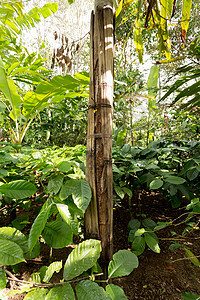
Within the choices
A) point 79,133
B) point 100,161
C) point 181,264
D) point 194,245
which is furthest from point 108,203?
point 79,133

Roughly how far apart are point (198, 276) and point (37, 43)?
29.2ft

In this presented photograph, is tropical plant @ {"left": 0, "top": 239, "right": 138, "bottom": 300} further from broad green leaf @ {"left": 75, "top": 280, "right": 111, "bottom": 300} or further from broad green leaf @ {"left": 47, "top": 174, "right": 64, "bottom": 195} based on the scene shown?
broad green leaf @ {"left": 47, "top": 174, "right": 64, "bottom": 195}

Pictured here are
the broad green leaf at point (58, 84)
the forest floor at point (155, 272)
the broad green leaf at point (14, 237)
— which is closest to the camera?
the broad green leaf at point (14, 237)

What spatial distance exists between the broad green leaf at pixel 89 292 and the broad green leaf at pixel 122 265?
0.07 metres

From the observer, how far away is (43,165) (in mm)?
627

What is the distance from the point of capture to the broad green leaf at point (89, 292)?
0.37 meters

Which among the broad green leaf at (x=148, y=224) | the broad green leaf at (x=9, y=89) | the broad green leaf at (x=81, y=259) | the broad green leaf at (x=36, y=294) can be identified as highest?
the broad green leaf at (x=9, y=89)

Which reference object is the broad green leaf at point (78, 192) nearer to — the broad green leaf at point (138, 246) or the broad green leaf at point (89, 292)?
the broad green leaf at point (89, 292)

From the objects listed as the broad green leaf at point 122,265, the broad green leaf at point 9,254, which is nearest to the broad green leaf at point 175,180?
the broad green leaf at point 122,265

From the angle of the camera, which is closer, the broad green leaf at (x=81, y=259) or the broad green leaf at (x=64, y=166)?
the broad green leaf at (x=81, y=259)

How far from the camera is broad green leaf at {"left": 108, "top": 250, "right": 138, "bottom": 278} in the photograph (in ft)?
1.45

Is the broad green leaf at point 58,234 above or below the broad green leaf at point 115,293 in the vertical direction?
above

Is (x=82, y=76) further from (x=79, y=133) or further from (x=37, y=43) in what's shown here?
(x=37, y=43)

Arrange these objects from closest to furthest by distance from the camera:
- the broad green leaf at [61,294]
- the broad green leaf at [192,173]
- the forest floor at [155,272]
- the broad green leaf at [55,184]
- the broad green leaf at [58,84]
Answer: the broad green leaf at [61,294] < the broad green leaf at [55,184] < the broad green leaf at [58,84] < the forest floor at [155,272] < the broad green leaf at [192,173]
